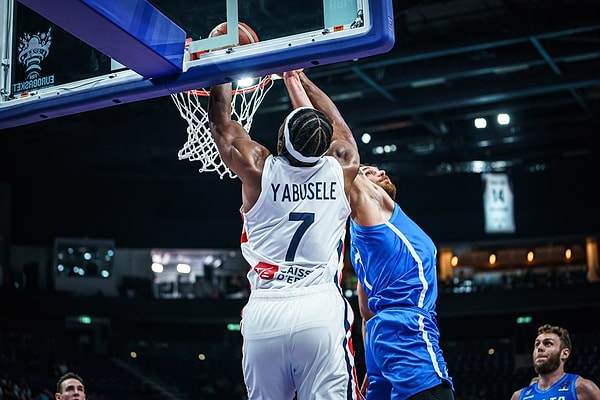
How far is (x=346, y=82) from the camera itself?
1919cm

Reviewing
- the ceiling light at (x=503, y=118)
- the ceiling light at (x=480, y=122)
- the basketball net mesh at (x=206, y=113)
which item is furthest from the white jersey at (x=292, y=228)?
the ceiling light at (x=480, y=122)

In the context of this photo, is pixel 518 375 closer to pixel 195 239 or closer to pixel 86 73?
pixel 195 239

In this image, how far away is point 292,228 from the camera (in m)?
3.85

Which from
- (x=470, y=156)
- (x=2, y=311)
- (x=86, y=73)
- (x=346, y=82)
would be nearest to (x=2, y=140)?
(x=2, y=311)

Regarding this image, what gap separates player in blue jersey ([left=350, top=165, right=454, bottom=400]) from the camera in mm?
4484

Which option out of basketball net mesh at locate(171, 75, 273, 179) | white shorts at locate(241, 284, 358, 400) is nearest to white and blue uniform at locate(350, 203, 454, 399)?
white shorts at locate(241, 284, 358, 400)

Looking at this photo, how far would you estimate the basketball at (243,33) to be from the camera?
439 centimetres

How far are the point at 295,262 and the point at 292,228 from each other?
16 centimetres

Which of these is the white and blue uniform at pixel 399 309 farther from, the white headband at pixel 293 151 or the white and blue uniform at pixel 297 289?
the white headband at pixel 293 151

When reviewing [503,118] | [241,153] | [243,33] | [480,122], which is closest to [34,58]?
[243,33]

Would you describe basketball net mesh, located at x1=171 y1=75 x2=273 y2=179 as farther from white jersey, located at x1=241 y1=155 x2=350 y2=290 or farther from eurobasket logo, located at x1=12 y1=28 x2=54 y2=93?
white jersey, located at x1=241 y1=155 x2=350 y2=290

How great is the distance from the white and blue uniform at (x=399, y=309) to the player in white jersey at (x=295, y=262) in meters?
0.66

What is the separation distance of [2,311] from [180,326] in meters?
5.71

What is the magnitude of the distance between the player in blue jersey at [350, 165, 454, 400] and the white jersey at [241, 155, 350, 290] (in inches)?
31.2
